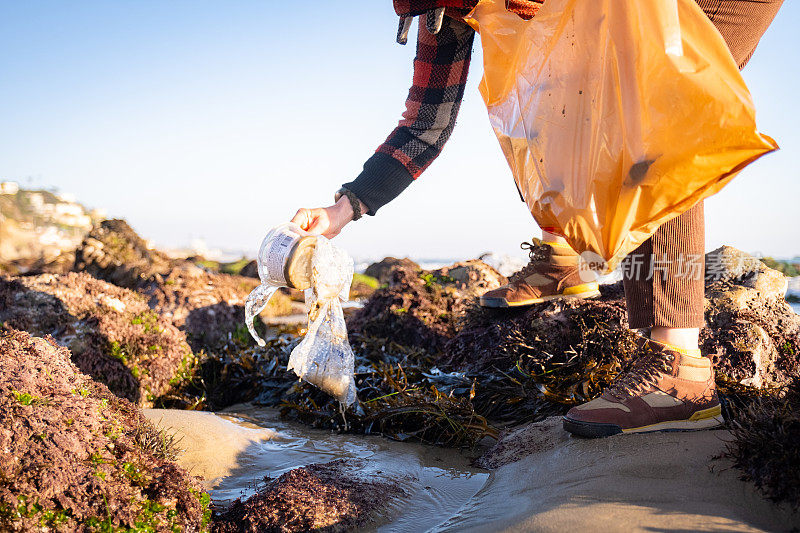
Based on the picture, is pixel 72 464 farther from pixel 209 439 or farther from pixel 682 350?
pixel 682 350

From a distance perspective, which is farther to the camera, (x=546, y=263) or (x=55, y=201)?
(x=55, y=201)

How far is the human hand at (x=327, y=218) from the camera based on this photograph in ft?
7.70

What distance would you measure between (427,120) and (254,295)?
4.17ft

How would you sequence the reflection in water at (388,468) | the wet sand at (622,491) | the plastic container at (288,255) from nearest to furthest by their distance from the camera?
1. the wet sand at (622,491)
2. the reflection in water at (388,468)
3. the plastic container at (288,255)

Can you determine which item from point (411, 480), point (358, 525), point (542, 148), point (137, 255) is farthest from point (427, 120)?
point (137, 255)

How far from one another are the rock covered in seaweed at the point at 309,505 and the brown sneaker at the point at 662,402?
0.81 m

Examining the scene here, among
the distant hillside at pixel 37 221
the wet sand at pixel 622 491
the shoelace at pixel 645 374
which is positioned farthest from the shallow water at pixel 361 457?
the distant hillside at pixel 37 221

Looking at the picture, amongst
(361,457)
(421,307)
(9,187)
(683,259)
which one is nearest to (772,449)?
(683,259)

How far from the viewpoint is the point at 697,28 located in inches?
62.6

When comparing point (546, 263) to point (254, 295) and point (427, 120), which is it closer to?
point (427, 120)

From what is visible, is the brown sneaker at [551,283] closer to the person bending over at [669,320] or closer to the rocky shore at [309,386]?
the rocky shore at [309,386]

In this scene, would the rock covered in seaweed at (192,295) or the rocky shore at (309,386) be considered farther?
the rock covered in seaweed at (192,295)

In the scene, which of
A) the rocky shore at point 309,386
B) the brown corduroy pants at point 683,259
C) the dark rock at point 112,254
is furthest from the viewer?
the dark rock at point 112,254

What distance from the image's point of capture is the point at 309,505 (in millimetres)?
1644
